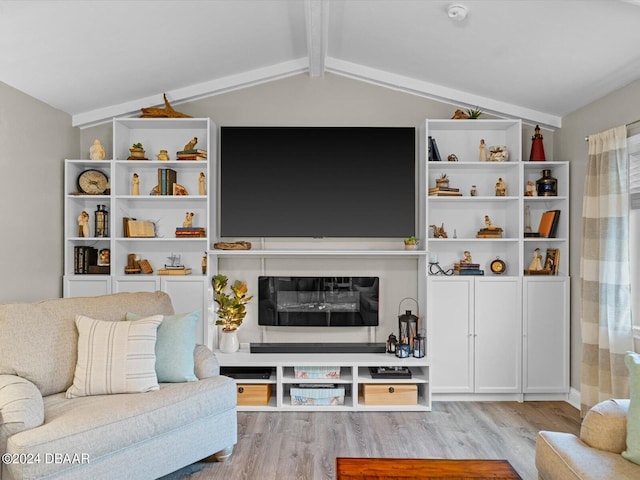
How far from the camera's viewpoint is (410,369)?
456cm

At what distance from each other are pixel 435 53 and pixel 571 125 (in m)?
1.39

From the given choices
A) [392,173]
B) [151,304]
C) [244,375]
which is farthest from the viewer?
[392,173]

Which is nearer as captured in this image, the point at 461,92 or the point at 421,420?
the point at 421,420

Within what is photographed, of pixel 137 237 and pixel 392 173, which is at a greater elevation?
pixel 392 173

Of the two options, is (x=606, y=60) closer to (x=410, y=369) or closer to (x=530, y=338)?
(x=530, y=338)

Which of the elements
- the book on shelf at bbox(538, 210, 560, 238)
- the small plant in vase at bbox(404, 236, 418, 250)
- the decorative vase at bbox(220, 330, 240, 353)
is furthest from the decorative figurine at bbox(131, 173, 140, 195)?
the book on shelf at bbox(538, 210, 560, 238)

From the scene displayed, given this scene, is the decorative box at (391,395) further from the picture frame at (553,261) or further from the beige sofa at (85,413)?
the picture frame at (553,261)

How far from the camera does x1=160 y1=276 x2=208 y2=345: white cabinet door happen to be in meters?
4.36

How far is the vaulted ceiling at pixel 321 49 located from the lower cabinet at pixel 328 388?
231cm

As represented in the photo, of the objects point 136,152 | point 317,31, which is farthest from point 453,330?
point 136,152

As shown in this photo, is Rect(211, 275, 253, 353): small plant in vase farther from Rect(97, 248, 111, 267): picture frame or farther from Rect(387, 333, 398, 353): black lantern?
Rect(387, 333, 398, 353): black lantern

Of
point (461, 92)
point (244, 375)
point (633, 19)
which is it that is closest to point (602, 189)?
point (633, 19)

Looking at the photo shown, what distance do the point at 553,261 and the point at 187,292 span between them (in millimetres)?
3087

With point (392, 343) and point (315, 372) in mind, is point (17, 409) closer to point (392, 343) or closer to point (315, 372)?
point (315, 372)
